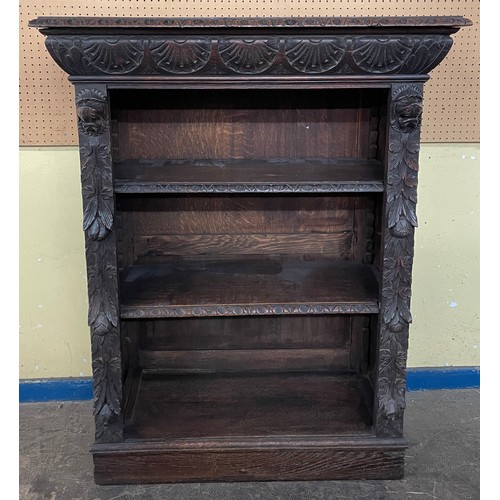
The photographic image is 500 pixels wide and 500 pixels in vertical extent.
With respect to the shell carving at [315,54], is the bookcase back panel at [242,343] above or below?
below

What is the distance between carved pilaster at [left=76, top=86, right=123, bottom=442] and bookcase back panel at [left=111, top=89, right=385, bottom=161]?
0.41 meters

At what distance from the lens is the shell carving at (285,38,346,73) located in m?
1.72

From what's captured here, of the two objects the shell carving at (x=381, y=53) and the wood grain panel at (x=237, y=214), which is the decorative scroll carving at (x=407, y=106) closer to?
the shell carving at (x=381, y=53)

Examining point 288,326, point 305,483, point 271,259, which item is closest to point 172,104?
point 271,259

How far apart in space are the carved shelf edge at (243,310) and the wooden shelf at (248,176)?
395mm

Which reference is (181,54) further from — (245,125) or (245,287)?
(245,287)

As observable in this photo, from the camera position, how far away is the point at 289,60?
1.74m

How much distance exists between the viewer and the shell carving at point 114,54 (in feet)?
5.58

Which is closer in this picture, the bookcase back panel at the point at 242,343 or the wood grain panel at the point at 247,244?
the wood grain panel at the point at 247,244

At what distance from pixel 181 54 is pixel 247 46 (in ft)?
0.65

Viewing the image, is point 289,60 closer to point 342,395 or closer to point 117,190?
point 117,190

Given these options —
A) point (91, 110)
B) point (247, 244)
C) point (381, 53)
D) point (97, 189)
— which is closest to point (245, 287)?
→ point (247, 244)

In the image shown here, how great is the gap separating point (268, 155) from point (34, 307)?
1222mm

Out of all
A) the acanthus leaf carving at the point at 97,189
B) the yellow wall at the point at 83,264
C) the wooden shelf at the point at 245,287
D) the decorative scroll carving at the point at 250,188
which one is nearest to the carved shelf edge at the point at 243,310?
the wooden shelf at the point at 245,287
